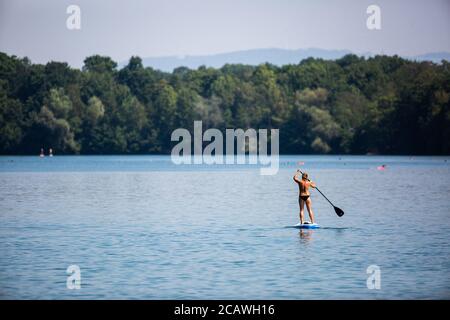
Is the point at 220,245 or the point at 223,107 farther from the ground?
the point at 223,107

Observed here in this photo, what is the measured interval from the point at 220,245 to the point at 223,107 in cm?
14084

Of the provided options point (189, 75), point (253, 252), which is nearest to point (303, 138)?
point (189, 75)

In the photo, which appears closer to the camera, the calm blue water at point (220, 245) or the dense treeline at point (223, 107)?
the calm blue water at point (220, 245)

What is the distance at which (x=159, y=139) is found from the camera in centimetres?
17225

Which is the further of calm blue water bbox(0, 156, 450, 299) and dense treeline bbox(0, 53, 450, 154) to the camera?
dense treeline bbox(0, 53, 450, 154)

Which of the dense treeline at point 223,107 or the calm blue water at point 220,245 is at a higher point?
the dense treeline at point 223,107

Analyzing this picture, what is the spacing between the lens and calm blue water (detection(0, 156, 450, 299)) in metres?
24.2

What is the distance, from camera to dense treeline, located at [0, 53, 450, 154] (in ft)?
464

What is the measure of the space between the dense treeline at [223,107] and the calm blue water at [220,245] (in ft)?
274

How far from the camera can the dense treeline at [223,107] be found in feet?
464

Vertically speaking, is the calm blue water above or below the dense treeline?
below

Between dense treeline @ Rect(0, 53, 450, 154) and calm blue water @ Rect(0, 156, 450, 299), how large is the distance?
274 ft

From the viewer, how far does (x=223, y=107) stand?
17250 centimetres

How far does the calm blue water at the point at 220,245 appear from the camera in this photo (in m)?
24.2
